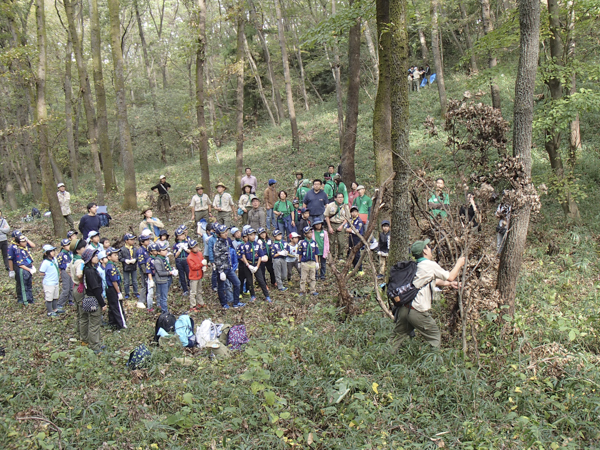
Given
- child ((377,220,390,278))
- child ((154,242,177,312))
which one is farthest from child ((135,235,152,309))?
child ((377,220,390,278))

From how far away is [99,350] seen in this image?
25.5 feet

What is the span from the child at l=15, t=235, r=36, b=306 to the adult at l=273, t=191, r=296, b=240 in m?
6.40

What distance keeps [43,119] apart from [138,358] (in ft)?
34.0

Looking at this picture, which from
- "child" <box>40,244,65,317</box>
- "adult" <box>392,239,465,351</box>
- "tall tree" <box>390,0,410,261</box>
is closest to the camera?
"adult" <box>392,239,465,351</box>

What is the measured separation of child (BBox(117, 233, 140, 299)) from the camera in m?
10.4

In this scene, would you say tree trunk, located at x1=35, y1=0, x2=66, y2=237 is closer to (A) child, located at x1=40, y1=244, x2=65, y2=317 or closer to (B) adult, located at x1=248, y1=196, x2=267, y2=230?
(A) child, located at x1=40, y1=244, x2=65, y2=317

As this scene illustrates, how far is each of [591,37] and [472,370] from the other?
1102 cm

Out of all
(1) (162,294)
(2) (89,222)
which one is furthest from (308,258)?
(2) (89,222)

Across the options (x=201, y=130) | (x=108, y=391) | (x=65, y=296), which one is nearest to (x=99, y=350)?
(x=108, y=391)

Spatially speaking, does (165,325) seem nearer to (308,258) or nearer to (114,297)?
(114,297)

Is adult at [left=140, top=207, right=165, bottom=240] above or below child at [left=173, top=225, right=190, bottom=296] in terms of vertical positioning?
above

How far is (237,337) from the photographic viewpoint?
7512 mm

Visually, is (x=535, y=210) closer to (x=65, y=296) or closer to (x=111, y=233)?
(x=65, y=296)

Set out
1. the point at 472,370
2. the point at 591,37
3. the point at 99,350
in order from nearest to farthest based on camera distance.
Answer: the point at 472,370 < the point at 99,350 < the point at 591,37
